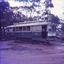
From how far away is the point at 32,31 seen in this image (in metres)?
2.35

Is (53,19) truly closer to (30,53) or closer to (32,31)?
(32,31)

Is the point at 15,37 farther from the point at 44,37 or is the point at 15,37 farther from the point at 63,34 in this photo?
the point at 63,34

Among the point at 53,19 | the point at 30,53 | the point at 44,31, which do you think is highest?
the point at 53,19

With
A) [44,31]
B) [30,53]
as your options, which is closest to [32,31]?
[44,31]

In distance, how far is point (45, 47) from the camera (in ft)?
7.84

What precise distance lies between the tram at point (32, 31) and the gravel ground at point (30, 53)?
8cm

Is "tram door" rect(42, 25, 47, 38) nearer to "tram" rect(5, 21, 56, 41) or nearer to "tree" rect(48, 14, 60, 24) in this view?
"tram" rect(5, 21, 56, 41)

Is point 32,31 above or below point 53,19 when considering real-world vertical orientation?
below

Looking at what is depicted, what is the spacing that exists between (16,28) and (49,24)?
0.36 m

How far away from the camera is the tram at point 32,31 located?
2.32m

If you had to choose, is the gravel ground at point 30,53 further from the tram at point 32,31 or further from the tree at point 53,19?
the tree at point 53,19

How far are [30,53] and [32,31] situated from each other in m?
0.24

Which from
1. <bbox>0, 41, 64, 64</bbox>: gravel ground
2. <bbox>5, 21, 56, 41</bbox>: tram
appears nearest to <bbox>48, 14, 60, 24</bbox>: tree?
<bbox>5, 21, 56, 41</bbox>: tram

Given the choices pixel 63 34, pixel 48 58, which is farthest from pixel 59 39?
pixel 48 58
